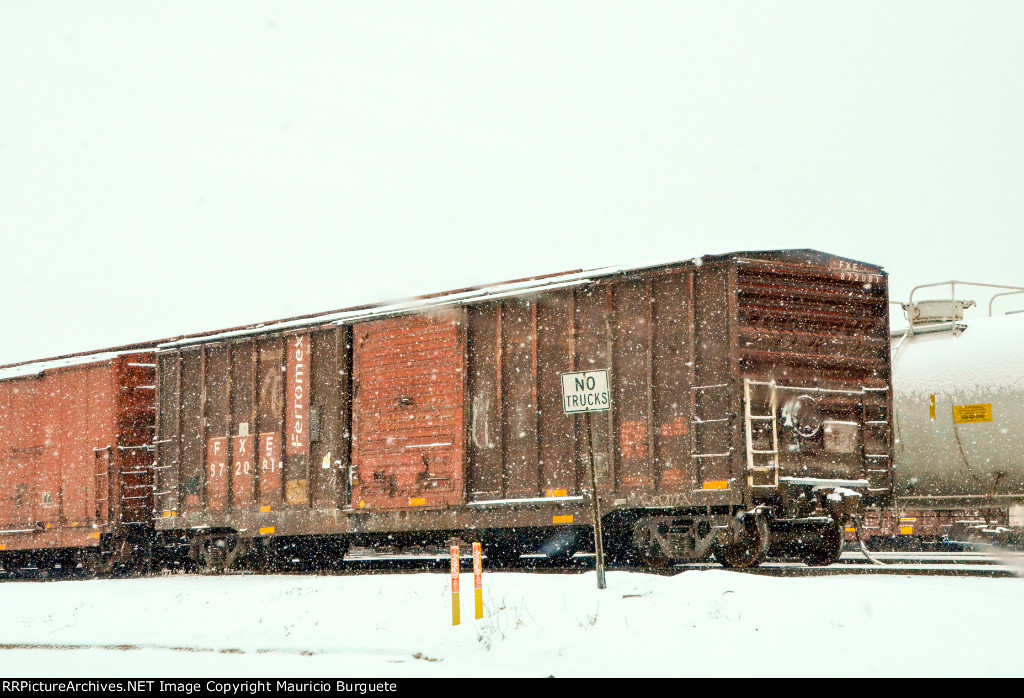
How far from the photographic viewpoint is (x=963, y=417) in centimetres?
1572

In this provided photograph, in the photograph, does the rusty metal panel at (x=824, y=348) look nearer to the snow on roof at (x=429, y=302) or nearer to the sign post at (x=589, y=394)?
the snow on roof at (x=429, y=302)

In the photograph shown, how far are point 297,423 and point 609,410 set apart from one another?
5593 mm

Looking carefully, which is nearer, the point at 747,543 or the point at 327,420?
the point at 747,543

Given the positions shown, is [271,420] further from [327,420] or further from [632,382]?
[632,382]

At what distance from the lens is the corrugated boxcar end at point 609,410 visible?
506 inches

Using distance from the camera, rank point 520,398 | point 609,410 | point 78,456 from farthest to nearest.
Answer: point 78,456, point 520,398, point 609,410

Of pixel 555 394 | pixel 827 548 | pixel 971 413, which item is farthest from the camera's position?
pixel 971 413

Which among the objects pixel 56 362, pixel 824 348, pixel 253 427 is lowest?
pixel 253 427

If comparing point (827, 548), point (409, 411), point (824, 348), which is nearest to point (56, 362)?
point (409, 411)

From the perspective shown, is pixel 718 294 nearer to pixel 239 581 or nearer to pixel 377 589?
pixel 377 589

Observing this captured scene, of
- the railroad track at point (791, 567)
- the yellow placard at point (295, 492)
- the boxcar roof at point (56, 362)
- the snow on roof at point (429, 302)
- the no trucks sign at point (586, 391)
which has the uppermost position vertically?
the snow on roof at point (429, 302)

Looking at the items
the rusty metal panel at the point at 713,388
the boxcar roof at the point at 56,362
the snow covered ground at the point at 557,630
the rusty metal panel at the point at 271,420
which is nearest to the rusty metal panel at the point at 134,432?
the boxcar roof at the point at 56,362

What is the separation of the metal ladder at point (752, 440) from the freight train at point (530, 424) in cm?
3
